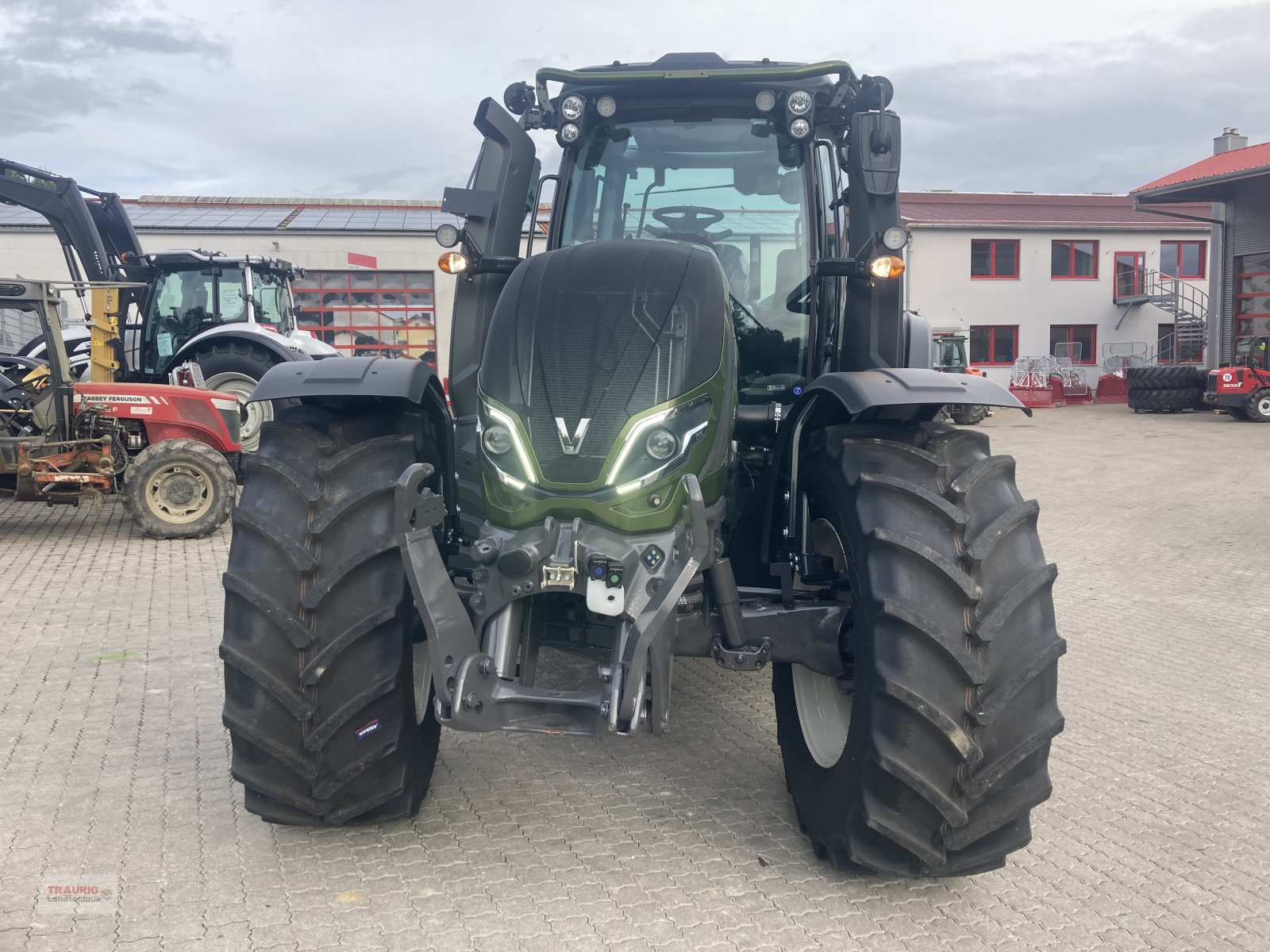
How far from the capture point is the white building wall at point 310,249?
Answer: 92.0 feet

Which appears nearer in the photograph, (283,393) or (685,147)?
(283,393)

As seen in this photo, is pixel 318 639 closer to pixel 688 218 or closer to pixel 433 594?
pixel 433 594

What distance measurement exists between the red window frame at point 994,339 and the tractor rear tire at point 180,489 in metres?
31.1

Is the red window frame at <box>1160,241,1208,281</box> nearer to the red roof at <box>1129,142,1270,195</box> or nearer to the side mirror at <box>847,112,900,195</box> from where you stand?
the red roof at <box>1129,142,1270,195</box>

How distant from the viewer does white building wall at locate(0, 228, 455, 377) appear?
28.0 m

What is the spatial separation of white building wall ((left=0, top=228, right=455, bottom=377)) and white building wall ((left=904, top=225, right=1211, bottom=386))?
1534 cm

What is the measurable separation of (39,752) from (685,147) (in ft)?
11.6

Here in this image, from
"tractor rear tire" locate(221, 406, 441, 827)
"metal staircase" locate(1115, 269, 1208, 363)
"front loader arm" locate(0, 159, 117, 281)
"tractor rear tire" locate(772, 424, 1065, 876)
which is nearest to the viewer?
"tractor rear tire" locate(772, 424, 1065, 876)

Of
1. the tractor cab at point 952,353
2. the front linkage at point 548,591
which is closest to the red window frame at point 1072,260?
the tractor cab at point 952,353

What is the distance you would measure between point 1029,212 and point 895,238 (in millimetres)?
39468

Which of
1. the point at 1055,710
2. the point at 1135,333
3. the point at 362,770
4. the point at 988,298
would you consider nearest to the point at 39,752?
the point at 362,770

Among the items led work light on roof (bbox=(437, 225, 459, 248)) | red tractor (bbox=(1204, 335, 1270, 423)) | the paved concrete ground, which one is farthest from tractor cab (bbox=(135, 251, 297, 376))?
red tractor (bbox=(1204, 335, 1270, 423))

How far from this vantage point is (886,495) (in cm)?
318

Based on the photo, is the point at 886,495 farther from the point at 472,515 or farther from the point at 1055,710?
the point at 472,515
